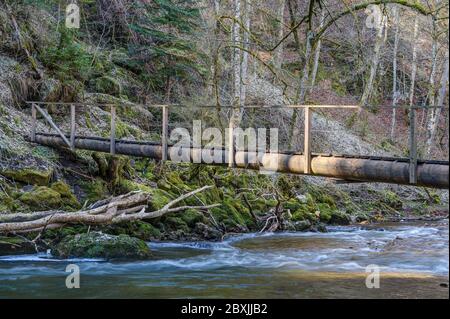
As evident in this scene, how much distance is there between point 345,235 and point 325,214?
227 centimetres

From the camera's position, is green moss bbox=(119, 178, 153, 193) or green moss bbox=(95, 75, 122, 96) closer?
green moss bbox=(119, 178, 153, 193)

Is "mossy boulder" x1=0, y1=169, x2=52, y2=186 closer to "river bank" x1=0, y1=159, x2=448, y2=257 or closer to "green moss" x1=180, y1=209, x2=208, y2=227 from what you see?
"river bank" x1=0, y1=159, x2=448, y2=257

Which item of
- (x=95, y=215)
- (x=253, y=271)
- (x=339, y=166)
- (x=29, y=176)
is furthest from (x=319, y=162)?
(x=29, y=176)

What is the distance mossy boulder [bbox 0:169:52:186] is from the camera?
12.8 metres

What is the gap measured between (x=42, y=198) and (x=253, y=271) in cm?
477

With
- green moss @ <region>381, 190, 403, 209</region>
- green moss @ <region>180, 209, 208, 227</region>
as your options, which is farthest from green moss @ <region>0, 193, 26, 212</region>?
green moss @ <region>381, 190, 403, 209</region>

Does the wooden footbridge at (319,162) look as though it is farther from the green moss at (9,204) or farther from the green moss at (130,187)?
the green moss at (9,204)

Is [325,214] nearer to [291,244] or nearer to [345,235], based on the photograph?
[345,235]

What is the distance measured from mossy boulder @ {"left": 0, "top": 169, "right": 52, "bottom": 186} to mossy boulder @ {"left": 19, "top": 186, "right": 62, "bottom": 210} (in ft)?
1.26

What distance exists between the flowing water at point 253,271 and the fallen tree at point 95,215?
61 centimetres

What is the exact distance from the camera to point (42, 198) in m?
12.3

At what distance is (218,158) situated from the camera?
1023cm

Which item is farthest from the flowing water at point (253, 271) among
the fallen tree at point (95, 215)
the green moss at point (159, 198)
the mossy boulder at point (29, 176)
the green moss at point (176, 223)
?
the mossy boulder at point (29, 176)

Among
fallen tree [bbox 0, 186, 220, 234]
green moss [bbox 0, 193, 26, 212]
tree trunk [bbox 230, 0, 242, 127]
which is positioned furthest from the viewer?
tree trunk [bbox 230, 0, 242, 127]
